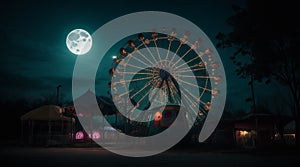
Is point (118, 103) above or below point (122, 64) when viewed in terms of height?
below

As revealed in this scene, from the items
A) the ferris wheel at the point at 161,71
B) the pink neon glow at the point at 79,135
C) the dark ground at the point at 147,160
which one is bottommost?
the pink neon glow at the point at 79,135

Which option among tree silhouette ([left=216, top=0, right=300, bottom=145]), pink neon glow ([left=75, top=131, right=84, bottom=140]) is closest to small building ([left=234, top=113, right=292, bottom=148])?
tree silhouette ([left=216, top=0, right=300, bottom=145])

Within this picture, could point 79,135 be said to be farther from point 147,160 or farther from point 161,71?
→ point 147,160

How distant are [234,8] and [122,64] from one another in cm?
1068

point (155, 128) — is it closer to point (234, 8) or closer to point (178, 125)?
point (178, 125)

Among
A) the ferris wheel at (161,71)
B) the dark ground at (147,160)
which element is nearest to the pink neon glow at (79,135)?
the ferris wheel at (161,71)

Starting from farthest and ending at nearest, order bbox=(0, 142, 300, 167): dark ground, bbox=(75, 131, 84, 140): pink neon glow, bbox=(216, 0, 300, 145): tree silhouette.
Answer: bbox=(75, 131, 84, 140): pink neon glow, bbox=(216, 0, 300, 145): tree silhouette, bbox=(0, 142, 300, 167): dark ground

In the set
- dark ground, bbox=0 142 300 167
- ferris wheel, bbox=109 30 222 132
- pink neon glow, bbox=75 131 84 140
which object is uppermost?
ferris wheel, bbox=109 30 222 132

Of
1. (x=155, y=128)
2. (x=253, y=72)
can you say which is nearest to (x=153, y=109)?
(x=155, y=128)

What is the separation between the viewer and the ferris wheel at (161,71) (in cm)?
2397

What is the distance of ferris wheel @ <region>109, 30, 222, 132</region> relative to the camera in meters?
24.0

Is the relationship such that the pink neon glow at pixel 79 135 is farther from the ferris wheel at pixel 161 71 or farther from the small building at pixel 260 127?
the small building at pixel 260 127

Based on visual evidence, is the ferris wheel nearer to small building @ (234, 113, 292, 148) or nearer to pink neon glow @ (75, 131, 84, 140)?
small building @ (234, 113, 292, 148)

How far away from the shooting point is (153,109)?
23266 mm
